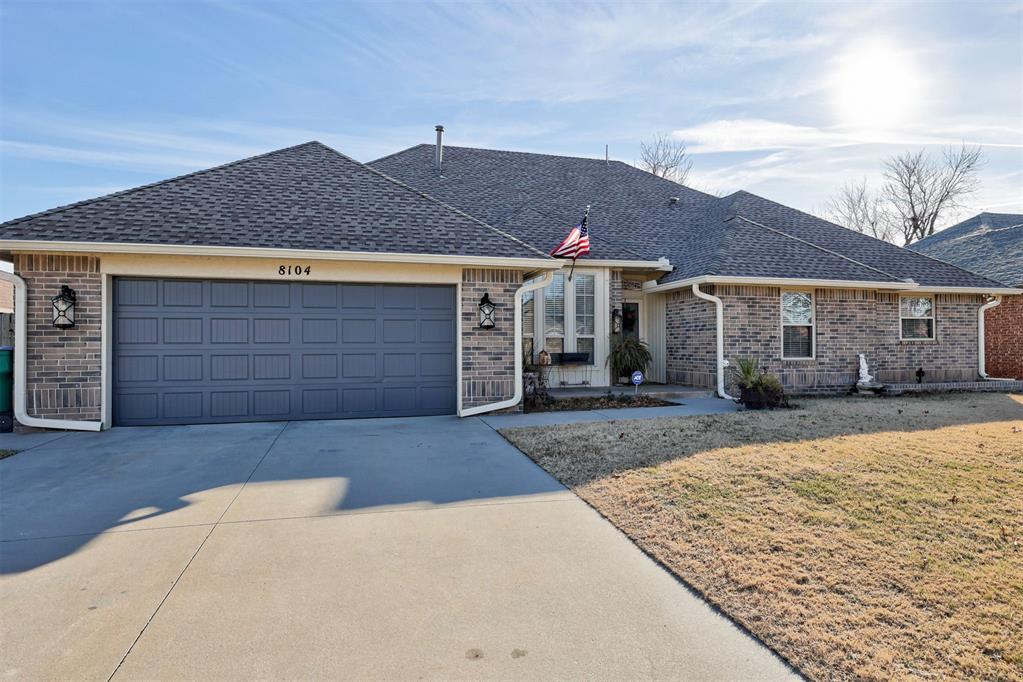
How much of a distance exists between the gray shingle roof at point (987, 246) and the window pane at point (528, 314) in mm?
14314

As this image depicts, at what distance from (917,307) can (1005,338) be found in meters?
4.41

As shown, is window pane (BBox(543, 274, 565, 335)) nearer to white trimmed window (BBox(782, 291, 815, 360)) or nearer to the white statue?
white trimmed window (BBox(782, 291, 815, 360))

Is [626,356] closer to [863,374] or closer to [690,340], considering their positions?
[690,340]

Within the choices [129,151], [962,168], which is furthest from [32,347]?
[962,168]

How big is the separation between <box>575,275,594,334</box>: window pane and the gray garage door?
147 inches

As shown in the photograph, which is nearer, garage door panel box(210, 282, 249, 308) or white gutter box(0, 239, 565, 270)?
white gutter box(0, 239, 565, 270)

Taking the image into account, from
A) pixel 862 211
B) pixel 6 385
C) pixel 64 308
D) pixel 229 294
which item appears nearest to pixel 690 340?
pixel 229 294

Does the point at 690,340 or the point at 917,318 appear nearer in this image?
the point at 690,340

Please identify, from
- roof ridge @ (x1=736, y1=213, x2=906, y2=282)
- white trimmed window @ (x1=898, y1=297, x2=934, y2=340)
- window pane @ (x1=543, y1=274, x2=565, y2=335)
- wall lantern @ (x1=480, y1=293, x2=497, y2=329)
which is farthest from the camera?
white trimmed window @ (x1=898, y1=297, x2=934, y2=340)

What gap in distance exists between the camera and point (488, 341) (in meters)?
9.43

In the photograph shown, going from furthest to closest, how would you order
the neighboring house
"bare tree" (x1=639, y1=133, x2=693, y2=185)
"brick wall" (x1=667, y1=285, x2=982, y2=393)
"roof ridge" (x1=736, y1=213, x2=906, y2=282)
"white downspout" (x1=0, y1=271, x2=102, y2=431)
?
"bare tree" (x1=639, y1=133, x2=693, y2=185)
the neighboring house
"roof ridge" (x1=736, y1=213, x2=906, y2=282)
"brick wall" (x1=667, y1=285, x2=982, y2=393)
"white downspout" (x1=0, y1=271, x2=102, y2=431)

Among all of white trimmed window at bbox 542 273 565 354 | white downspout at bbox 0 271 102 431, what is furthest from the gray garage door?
white trimmed window at bbox 542 273 565 354

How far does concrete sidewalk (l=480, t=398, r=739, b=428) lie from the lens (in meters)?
8.66

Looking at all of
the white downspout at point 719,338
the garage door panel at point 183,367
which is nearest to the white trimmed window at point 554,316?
the white downspout at point 719,338
